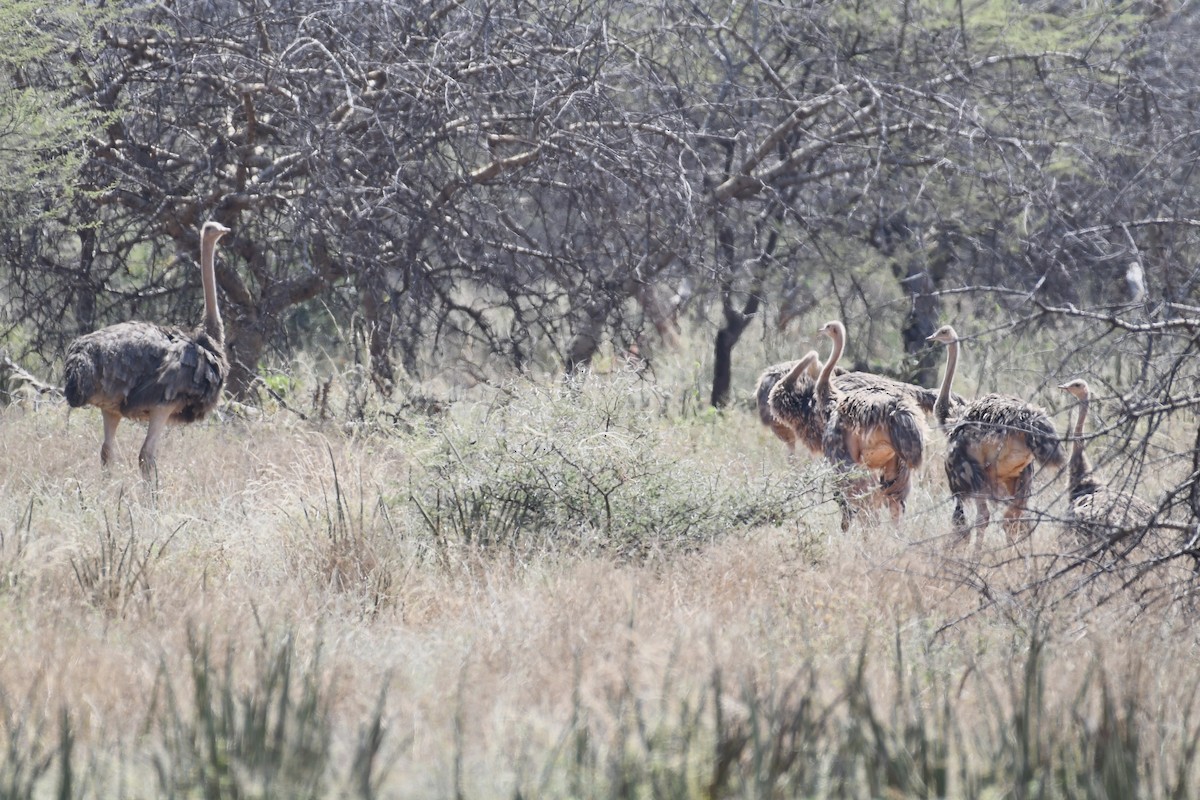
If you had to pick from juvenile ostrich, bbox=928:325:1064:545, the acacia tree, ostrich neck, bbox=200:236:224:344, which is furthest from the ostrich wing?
juvenile ostrich, bbox=928:325:1064:545

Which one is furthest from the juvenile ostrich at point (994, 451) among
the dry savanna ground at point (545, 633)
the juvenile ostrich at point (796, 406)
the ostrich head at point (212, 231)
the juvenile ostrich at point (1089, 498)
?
the ostrich head at point (212, 231)

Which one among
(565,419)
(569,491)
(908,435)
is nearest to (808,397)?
(908,435)

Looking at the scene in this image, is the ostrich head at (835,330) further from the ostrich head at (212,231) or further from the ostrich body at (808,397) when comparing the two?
the ostrich head at (212,231)

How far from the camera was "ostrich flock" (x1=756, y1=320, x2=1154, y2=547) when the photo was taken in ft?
26.0

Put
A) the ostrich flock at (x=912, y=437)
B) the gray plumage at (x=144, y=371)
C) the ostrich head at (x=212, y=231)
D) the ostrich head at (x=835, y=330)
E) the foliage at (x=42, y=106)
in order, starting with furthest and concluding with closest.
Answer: the ostrich head at (x=835, y=330) → the ostrich head at (x=212, y=231) → the foliage at (x=42, y=106) → the gray plumage at (x=144, y=371) → the ostrich flock at (x=912, y=437)

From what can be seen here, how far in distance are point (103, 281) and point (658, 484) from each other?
19.0ft

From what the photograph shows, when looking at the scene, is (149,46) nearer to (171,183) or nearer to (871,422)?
(171,183)

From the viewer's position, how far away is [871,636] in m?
5.34

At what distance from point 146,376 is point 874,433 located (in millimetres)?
4336

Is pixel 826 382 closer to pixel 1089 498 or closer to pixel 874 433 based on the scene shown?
pixel 874 433

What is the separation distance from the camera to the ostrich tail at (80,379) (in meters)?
Result: 8.41

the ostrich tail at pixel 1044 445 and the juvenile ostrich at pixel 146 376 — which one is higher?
the juvenile ostrich at pixel 146 376

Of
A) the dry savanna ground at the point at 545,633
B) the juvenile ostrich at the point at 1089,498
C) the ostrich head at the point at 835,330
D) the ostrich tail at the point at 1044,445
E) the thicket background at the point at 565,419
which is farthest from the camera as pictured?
the ostrich head at the point at 835,330

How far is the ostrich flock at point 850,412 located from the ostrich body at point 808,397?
0.4 inches
